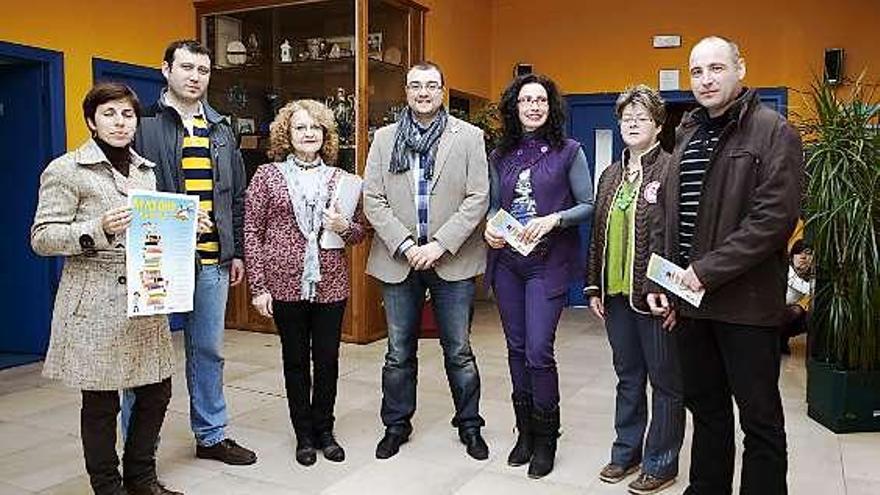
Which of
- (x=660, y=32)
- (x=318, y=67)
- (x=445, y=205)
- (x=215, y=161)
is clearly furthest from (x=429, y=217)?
(x=660, y=32)

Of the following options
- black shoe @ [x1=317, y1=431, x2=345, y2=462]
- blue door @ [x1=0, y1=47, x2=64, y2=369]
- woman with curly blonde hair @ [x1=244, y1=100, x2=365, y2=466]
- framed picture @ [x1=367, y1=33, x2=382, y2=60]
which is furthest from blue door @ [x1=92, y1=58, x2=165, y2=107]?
black shoe @ [x1=317, y1=431, x2=345, y2=462]

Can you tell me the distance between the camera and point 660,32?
21.9 feet

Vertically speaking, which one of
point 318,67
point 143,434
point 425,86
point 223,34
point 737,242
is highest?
point 223,34

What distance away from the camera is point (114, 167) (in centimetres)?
241

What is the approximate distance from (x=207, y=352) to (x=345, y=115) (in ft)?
9.23

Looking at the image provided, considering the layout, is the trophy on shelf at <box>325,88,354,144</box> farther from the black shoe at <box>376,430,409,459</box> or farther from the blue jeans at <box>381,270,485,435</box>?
the black shoe at <box>376,430,409,459</box>

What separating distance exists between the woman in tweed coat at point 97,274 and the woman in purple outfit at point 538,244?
1.28 meters

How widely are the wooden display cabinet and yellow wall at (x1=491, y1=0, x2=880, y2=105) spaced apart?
1.68 meters

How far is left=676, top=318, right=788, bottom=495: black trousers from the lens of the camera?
2.13 metres

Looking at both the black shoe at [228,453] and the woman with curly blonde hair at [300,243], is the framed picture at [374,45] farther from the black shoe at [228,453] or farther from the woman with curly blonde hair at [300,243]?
the black shoe at [228,453]

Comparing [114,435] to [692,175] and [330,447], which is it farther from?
[692,175]

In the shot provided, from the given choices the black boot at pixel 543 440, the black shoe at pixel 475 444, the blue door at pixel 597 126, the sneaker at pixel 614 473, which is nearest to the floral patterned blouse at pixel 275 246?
the black shoe at pixel 475 444

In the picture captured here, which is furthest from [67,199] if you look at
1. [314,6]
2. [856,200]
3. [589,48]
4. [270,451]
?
[589,48]

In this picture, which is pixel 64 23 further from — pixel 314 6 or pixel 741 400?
pixel 741 400
